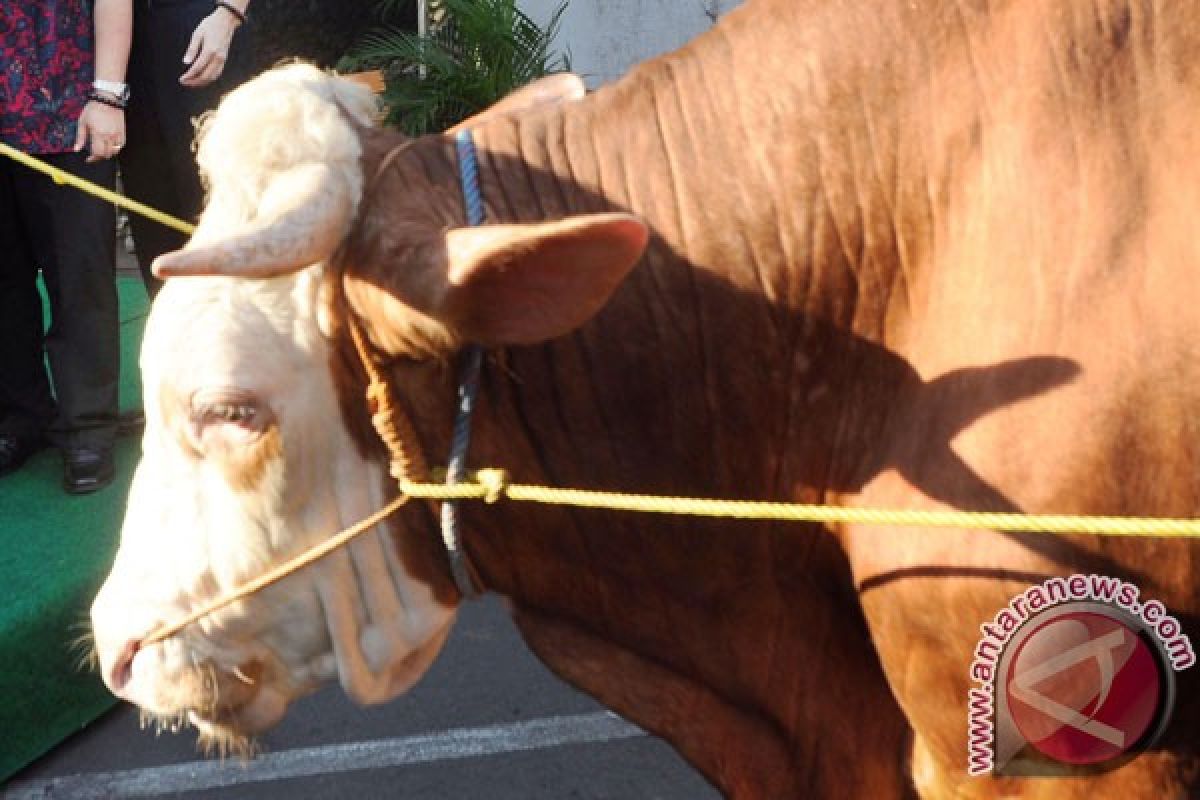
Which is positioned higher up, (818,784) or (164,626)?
(164,626)

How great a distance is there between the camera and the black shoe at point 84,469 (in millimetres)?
4254

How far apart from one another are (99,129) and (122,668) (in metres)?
2.35

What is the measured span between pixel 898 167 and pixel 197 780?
105 inches

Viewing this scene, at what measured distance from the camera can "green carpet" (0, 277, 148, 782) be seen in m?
3.45

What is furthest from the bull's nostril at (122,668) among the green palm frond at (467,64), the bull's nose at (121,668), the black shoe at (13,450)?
the green palm frond at (467,64)

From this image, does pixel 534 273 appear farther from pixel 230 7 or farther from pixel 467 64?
pixel 467 64

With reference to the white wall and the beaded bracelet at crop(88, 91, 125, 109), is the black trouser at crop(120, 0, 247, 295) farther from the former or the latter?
the white wall

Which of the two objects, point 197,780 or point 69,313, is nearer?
point 197,780

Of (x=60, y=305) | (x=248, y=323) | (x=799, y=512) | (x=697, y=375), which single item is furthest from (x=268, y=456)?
(x=60, y=305)

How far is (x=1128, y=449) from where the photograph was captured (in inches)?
60.6

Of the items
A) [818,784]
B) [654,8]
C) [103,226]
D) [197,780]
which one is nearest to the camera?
[818,784]

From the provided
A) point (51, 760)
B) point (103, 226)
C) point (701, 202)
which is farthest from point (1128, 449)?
point (103, 226)

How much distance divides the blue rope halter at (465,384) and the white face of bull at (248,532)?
114mm

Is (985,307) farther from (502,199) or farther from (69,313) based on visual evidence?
(69,313)
